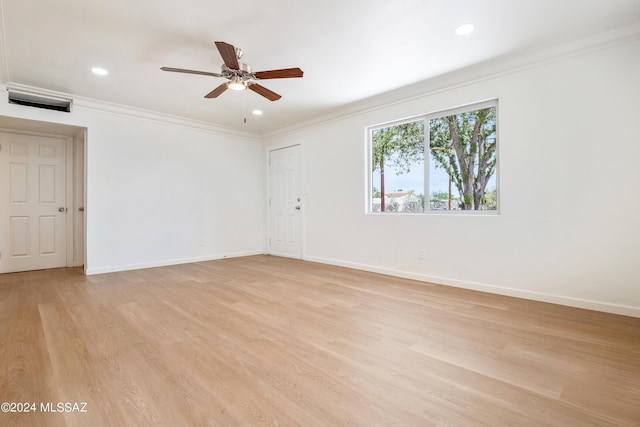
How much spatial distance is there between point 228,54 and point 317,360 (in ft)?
8.10

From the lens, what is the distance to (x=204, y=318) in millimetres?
2611

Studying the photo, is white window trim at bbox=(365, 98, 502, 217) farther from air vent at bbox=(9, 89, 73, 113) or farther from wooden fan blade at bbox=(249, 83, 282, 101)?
air vent at bbox=(9, 89, 73, 113)

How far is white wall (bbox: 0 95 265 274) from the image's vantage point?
4410 millimetres

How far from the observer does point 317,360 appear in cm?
187

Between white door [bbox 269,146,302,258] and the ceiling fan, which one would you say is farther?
white door [bbox 269,146,302,258]

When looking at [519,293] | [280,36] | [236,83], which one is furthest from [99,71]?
[519,293]

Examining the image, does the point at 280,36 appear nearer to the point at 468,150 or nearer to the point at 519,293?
the point at 468,150

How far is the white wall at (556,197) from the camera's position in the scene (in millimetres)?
2613

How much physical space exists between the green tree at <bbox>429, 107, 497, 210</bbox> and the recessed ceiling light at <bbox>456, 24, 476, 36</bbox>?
3.60ft

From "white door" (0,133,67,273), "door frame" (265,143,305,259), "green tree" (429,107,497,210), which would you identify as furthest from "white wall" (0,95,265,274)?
"green tree" (429,107,497,210)

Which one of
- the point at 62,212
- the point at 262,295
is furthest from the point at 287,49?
the point at 62,212

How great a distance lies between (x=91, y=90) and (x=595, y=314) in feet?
20.4

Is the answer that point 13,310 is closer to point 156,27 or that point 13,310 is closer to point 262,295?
point 262,295

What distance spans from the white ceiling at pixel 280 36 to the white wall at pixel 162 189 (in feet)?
2.72
